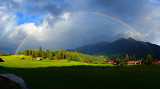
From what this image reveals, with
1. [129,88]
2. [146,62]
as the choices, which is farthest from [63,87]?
[146,62]

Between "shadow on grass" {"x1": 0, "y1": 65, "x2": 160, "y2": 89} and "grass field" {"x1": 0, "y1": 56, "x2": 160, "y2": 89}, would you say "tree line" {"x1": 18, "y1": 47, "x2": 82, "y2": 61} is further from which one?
"shadow on grass" {"x1": 0, "y1": 65, "x2": 160, "y2": 89}

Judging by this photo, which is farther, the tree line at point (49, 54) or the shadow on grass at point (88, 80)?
the tree line at point (49, 54)

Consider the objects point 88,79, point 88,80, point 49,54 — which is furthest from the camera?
point 49,54

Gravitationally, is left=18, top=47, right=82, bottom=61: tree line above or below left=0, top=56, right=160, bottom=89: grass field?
above

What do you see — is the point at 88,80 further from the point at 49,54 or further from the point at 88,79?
the point at 49,54

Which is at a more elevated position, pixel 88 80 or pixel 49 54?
pixel 49 54

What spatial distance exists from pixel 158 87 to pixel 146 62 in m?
108

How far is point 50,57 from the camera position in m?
171

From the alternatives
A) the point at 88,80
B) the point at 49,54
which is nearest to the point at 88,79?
the point at 88,80

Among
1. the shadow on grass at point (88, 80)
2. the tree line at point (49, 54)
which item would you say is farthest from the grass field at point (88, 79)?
the tree line at point (49, 54)

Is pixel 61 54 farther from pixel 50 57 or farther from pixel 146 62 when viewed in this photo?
pixel 146 62

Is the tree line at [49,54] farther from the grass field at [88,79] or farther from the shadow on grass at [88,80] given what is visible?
the shadow on grass at [88,80]

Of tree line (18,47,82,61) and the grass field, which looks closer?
the grass field

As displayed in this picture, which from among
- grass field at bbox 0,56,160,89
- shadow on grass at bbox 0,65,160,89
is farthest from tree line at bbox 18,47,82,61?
shadow on grass at bbox 0,65,160,89
